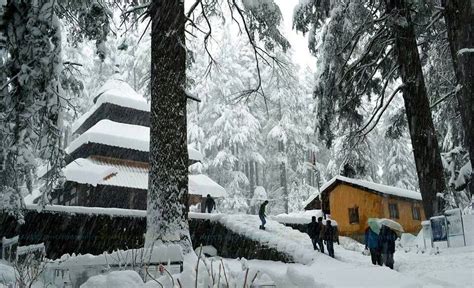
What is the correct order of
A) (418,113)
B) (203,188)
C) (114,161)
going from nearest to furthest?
1. (418,113)
2. (114,161)
3. (203,188)

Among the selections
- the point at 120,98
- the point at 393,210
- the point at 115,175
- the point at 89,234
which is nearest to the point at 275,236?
the point at 89,234

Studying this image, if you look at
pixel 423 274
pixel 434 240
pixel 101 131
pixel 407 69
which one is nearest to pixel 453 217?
pixel 434 240

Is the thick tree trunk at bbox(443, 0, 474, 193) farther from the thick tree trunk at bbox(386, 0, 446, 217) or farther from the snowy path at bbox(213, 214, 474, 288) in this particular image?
the thick tree trunk at bbox(386, 0, 446, 217)

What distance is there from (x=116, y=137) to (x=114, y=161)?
153 cm

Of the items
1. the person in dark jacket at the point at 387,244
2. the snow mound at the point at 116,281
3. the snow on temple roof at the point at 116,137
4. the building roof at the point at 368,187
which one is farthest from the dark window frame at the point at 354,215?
the snow mound at the point at 116,281

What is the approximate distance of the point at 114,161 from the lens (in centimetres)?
2242

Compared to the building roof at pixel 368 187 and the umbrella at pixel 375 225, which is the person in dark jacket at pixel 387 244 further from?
the building roof at pixel 368 187

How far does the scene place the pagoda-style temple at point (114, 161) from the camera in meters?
20.4

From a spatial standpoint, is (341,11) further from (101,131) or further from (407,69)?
(101,131)

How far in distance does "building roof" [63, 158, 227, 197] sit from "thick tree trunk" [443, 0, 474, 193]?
15.6 m

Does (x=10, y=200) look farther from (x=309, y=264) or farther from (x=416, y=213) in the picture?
(x=416, y=213)

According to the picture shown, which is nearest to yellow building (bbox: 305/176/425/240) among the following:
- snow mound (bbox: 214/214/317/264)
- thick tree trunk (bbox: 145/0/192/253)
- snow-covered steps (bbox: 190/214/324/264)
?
snow mound (bbox: 214/214/317/264)

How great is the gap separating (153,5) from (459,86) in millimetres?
7300

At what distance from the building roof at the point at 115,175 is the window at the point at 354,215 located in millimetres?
9821
